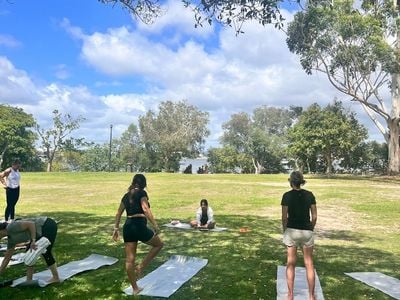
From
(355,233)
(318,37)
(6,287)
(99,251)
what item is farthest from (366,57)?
(6,287)

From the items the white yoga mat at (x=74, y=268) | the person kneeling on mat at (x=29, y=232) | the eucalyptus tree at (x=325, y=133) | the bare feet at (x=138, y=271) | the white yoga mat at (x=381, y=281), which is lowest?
the white yoga mat at (x=381, y=281)

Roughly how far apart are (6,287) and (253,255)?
5.11m

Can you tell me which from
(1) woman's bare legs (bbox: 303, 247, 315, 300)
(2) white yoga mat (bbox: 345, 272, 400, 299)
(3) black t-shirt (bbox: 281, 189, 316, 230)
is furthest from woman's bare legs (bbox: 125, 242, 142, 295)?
(2) white yoga mat (bbox: 345, 272, 400, 299)

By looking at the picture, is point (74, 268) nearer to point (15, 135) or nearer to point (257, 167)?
point (15, 135)

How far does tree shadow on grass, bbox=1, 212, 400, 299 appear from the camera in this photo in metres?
6.86

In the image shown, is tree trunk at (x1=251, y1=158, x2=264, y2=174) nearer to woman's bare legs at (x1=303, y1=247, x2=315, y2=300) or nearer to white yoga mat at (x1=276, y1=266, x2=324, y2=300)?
white yoga mat at (x1=276, y1=266, x2=324, y2=300)

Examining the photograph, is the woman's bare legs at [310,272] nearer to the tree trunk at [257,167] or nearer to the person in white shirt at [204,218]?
the person in white shirt at [204,218]

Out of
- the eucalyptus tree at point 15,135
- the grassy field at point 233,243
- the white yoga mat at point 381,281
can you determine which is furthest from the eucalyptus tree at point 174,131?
the white yoga mat at point 381,281

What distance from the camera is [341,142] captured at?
41.7m

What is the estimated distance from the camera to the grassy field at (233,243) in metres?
7.07

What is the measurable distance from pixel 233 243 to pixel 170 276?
3.53 m

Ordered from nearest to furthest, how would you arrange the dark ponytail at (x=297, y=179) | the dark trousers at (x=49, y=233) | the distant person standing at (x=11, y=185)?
the dark ponytail at (x=297, y=179) → the dark trousers at (x=49, y=233) → the distant person standing at (x=11, y=185)

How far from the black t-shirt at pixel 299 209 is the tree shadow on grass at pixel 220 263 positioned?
52.2 inches

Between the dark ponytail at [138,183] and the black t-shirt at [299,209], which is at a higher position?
the dark ponytail at [138,183]
